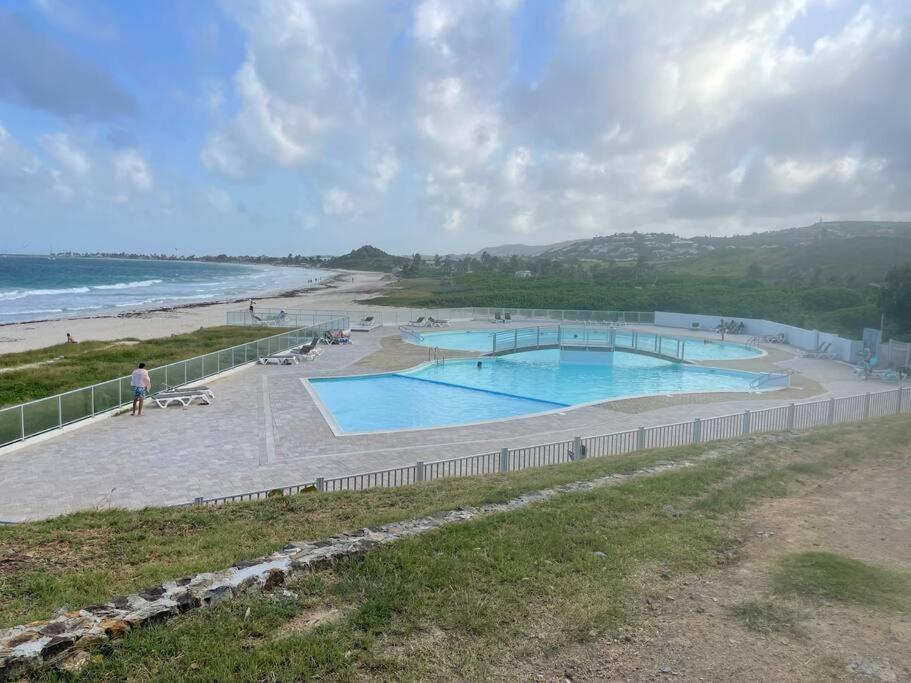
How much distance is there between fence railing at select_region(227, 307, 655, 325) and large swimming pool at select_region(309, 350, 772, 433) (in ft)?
44.3

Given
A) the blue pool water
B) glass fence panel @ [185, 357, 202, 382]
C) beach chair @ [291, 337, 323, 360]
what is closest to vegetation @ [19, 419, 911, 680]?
glass fence panel @ [185, 357, 202, 382]

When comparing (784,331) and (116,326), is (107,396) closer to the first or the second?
(116,326)

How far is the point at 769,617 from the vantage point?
6027 millimetres

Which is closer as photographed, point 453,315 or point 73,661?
point 73,661

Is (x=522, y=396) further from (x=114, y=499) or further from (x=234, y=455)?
(x=114, y=499)

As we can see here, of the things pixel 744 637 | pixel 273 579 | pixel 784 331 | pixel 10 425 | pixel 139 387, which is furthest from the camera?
pixel 784 331

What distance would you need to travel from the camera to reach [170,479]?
1314 cm

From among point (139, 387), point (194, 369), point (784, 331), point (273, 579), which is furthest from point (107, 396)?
point (784, 331)

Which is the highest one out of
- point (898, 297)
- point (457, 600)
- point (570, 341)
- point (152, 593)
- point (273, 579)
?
point (898, 297)

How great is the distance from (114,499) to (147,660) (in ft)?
26.7

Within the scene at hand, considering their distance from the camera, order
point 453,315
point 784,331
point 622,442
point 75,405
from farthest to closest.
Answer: point 453,315 → point 784,331 → point 75,405 → point 622,442

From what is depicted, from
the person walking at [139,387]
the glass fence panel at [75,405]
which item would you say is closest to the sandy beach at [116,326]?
the person walking at [139,387]

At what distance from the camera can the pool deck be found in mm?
12508

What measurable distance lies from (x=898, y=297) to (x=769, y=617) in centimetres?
3780
